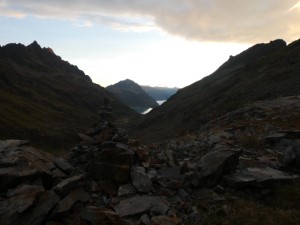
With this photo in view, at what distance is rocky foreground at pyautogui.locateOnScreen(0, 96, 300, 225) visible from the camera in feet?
49.1

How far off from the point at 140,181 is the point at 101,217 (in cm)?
397

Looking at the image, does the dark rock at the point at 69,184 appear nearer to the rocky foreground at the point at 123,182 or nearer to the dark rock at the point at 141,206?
the rocky foreground at the point at 123,182

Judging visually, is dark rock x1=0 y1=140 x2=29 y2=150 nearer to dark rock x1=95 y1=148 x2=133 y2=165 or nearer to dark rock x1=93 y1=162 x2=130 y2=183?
dark rock x1=95 y1=148 x2=133 y2=165

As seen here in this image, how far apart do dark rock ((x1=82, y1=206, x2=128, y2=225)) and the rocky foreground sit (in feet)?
0.13

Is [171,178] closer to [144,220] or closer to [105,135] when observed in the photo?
[144,220]

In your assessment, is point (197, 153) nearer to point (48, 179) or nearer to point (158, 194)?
point (158, 194)

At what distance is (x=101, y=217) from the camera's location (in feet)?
46.6

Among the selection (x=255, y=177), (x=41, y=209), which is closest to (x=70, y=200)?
(x=41, y=209)

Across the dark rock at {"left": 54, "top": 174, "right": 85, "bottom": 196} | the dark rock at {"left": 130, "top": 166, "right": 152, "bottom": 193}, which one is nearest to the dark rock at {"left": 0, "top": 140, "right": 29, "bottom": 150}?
the dark rock at {"left": 54, "top": 174, "right": 85, "bottom": 196}

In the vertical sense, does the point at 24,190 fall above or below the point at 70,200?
above

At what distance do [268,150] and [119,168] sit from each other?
11.5 metres

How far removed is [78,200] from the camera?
16500mm

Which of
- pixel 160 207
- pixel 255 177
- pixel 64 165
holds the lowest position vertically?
pixel 160 207

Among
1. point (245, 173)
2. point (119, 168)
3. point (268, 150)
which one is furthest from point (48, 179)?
point (268, 150)
